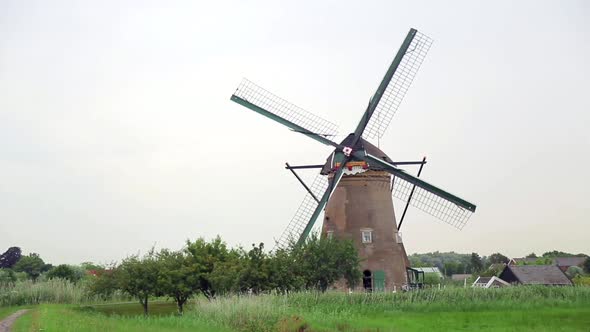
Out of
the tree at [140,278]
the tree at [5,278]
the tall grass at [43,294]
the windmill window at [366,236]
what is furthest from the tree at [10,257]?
the windmill window at [366,236]

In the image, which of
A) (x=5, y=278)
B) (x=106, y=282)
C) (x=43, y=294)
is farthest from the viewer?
(x=5, y=278)

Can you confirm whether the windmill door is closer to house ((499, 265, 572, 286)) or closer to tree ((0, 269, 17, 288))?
house ((499, 265, 572, 286))

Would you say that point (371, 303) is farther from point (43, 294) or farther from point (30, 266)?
point (30, 266)

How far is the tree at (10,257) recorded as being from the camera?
106219mm

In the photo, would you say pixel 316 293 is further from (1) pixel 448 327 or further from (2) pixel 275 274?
(1) pixel 448 327

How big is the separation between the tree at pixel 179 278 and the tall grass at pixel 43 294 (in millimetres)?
11771

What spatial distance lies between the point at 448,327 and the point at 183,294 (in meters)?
19.0

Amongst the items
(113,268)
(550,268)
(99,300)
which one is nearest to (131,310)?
(113,268)

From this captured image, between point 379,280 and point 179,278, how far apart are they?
35.2 feet

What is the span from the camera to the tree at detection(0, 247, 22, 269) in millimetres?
106219

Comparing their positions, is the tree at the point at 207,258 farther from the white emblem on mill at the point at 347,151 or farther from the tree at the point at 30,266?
the tree at the point at 30,266

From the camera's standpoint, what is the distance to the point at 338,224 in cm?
3453

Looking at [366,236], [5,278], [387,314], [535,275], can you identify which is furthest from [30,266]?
[387,314]

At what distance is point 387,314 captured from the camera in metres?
24.2
